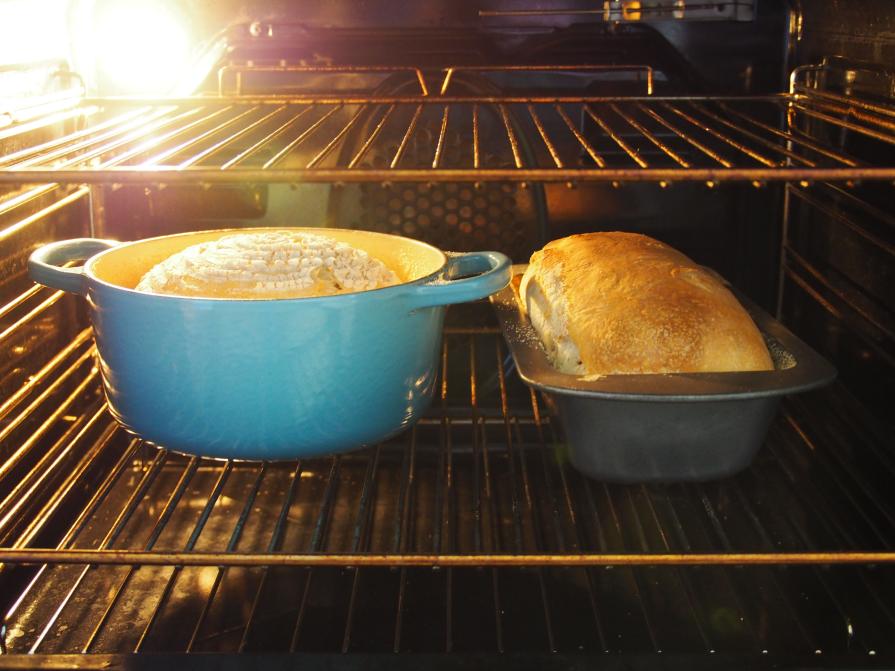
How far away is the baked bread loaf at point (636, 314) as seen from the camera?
973 millimetres

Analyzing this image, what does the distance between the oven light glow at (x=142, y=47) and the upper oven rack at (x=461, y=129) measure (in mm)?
47

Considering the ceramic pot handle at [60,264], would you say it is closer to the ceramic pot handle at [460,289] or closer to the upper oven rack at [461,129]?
the upper oven rack at [461,129]

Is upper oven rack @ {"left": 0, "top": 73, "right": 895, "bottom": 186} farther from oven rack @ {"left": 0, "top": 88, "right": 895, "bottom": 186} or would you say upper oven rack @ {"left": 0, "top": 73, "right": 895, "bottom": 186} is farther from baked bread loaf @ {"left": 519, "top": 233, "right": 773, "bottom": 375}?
baked bread loaf @ {"left": 519, "top": 233, "right": 773, "bottom": 375}

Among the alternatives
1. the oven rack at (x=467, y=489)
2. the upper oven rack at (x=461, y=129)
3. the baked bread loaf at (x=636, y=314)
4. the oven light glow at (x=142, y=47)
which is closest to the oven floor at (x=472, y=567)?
the oven rack at (x=467, y=489)

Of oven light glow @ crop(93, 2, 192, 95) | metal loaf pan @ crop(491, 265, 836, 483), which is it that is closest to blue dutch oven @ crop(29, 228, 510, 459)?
metal loaf pan @ crop(491, 265, 836, 483)

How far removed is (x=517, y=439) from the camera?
1.28m

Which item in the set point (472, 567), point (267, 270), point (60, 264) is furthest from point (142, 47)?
point (472, 567)

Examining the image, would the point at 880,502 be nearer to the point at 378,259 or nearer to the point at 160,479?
the point at 378,259

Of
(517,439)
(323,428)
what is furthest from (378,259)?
(517,439)

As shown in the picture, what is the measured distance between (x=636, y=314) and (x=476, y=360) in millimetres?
413

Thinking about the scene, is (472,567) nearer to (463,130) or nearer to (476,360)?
(476,360)

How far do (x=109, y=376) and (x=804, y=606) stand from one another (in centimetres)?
72

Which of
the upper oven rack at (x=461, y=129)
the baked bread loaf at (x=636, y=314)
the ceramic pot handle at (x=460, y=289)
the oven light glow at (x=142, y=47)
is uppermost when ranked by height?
the oven light glow at (x=142, y=47)

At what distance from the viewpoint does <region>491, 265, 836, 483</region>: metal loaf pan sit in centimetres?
88
